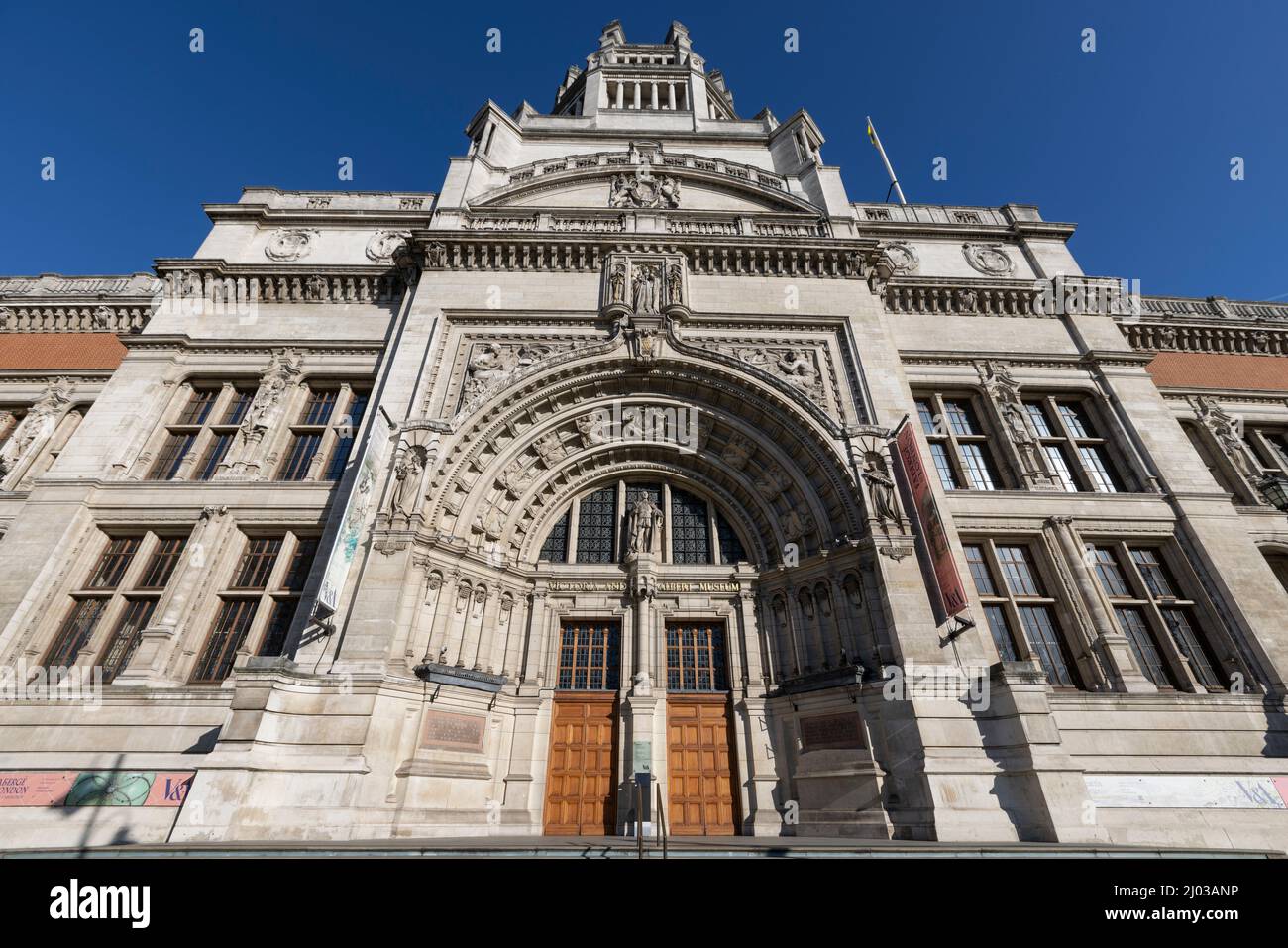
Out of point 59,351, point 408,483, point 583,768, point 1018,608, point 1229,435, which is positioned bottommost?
point 583,768

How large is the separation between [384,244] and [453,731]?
16974 mm

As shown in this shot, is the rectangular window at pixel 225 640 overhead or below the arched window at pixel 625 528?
below

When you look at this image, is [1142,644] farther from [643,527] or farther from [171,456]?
[171,456]

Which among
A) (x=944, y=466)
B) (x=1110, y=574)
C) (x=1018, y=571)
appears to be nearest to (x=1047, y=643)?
(x=1018, y=571)

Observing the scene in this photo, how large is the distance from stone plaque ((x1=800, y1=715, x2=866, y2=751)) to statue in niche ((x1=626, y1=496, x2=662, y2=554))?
5704mm

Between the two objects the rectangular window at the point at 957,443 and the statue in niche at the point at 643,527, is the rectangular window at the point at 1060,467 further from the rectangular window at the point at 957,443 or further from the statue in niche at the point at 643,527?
the statue in niche at the point at 643,527

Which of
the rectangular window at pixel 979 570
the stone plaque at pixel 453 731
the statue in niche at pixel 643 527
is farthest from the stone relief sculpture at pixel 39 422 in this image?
the rectangular window at pixel 979 570

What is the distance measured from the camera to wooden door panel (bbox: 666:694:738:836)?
11414 mm

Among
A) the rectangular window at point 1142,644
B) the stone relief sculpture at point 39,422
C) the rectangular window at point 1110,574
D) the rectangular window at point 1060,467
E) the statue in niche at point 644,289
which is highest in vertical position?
the statue in niche at point 644,289

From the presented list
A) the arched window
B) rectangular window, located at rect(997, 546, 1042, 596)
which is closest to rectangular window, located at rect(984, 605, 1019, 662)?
rectangular window, located at rect(997, 546, 1042, 596)

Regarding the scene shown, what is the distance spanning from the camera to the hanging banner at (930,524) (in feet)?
35.1

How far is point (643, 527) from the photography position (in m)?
14.6

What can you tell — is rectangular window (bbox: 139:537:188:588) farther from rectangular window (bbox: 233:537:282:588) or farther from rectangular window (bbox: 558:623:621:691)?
rectangular window (bbox: 558:623:621:691)

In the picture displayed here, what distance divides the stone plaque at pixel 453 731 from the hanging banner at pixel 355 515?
312 cm
